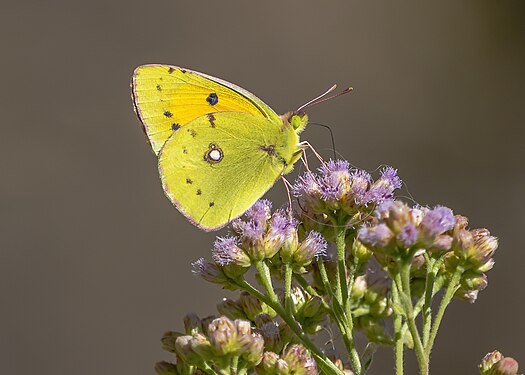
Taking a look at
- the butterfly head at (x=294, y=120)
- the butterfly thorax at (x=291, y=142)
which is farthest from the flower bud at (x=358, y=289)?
the butterfly head at (x=294, y=120)

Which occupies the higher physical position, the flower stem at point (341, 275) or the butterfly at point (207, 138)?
the butterfly at point (207, 138)

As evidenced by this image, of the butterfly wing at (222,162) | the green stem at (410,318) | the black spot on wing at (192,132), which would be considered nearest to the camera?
the green stem at (410,318)

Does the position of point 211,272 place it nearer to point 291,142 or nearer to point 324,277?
point 324,277

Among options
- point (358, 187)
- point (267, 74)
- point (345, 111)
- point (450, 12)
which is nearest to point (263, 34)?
point (267, 74)

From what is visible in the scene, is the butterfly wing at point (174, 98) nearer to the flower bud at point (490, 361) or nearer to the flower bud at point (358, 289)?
the flower bud at point (358, 289)

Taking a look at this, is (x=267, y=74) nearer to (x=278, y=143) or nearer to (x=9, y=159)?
(x=9, y=159)

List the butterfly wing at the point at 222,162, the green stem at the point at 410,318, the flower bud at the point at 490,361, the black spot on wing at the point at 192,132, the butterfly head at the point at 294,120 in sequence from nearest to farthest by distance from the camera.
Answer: the green stem at the point at 410,318
the flower bud at the point at 490,361
the butterfly wing at the point at 222,162
the black spot on wing at the point at 192,132
the butterfly head at the point at 294,120

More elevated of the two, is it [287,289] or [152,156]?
[152,156]

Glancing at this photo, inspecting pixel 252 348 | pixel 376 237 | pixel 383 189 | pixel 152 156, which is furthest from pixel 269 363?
pixel 152 156
